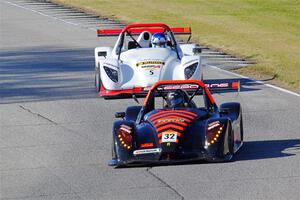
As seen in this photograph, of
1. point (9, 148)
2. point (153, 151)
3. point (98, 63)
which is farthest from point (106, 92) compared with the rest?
point (153, 151)

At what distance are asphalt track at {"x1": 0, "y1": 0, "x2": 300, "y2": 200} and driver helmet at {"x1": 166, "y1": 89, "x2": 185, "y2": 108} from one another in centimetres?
110

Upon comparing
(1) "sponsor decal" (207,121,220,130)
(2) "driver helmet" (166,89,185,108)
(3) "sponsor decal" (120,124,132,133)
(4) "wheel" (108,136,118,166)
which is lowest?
(4) "wheel" (108,136,118,166)

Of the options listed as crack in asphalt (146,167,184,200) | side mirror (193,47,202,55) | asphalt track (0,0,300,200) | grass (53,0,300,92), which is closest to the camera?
crack in asphalt (146,167,184,200)

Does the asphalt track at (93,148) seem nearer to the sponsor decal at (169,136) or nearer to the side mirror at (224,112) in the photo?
the sponsor decal at (169,136)

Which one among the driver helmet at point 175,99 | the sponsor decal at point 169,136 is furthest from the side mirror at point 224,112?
the sponsor decal at point 169,136

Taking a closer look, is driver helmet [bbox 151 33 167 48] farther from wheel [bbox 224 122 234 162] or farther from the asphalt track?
wheel [bbox 224 122 234 162]

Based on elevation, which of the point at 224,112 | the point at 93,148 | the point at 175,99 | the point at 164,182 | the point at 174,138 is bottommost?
the point at 93,148

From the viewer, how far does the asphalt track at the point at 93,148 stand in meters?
12.2

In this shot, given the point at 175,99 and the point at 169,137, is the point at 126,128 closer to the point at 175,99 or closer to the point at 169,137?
the point at 169,137

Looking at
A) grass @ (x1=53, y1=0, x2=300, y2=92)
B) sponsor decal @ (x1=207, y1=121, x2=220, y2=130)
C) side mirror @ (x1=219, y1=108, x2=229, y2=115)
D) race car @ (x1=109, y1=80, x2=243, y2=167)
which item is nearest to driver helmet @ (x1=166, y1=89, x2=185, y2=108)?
race car @ (x1=109, y1=80, x2=243, y2=167)

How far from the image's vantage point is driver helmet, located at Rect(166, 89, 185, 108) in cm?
1422

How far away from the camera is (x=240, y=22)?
3350cm

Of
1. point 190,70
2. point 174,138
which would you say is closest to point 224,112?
point 174,138

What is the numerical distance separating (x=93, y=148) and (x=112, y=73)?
4.51 m
